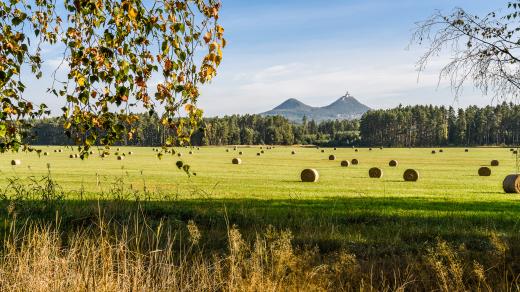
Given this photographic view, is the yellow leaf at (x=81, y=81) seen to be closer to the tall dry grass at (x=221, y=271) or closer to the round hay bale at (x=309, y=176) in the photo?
the tall dry grass at (x=221, y=271)

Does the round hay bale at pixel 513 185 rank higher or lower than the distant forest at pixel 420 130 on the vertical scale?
lower

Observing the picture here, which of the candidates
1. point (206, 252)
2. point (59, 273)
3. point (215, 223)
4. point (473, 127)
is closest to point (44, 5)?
point (59, 273)

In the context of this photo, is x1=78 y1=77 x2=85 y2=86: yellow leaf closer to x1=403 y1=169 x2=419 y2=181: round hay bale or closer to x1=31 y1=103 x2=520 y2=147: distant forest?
x1=403 y1=169 x2=419 y2=181: round hay bale

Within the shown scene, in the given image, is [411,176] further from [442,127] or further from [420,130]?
[420,130]

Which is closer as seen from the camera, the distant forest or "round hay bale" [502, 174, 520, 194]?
"round hay bale" [502, 174, 520, 194]

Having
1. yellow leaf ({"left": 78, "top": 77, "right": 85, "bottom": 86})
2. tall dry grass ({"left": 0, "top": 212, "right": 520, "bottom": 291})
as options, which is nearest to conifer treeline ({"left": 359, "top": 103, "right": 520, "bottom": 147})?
tall dry grass ({"left": 0, "top": 212, "right": 520, "bottom": 291})

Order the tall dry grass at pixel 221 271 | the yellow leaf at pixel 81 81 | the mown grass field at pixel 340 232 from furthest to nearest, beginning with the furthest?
1. the mown grass field at pixel 340 232
2. the tall dry grass at pixel 221 271
3. the yellow leaf at pixel 81 81

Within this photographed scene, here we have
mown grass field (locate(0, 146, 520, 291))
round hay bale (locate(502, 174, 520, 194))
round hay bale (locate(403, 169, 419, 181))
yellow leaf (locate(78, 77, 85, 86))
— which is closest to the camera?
yellow leaf (locate(78, 77, 85, 86))

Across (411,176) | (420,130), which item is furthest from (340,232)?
(420,130)

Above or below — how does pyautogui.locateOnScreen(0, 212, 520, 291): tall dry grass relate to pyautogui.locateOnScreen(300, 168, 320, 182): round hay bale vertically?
above

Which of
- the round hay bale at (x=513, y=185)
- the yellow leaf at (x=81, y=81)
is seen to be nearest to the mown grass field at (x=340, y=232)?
the yellow leaf at (x=81, y=81)

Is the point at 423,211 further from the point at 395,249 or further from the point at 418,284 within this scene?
the point at 418,284

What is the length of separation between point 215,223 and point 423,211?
7.72 metres

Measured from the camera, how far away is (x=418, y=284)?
816 centimetres
